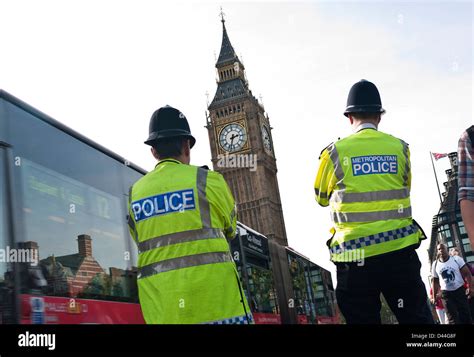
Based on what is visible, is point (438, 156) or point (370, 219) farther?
point (438, 156)

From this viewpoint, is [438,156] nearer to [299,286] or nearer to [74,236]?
[299,286]

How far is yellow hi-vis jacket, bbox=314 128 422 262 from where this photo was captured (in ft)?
12.3

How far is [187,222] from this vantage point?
3.38 m

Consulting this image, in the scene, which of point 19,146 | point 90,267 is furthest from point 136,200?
point 90,267

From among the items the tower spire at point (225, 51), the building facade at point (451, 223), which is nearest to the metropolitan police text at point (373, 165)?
the building facade at point (451, 223)

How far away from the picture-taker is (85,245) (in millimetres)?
7199

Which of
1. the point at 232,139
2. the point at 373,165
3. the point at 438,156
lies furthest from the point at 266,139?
the point at 373,165

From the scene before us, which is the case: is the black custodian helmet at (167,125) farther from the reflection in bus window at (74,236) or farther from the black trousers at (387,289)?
the reflection in bus window at (74,236)

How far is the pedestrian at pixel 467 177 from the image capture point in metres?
3.18

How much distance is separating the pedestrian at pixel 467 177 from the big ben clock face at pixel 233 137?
263 feet

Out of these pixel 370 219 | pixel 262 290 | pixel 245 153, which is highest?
pixel 245 153

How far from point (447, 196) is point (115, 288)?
72.1 meters

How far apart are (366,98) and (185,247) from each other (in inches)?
61.6

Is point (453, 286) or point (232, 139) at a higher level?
point (232, 139)
